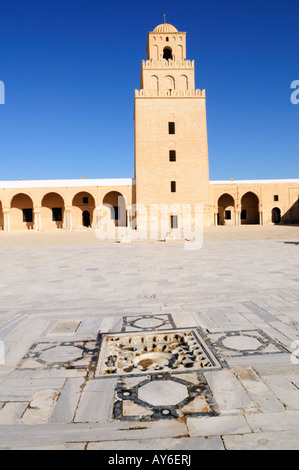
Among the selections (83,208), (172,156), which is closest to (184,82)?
(172,156)

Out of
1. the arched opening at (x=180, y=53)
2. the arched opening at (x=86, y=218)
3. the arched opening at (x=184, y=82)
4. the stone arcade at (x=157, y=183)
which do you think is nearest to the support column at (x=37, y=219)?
the stone arcade at (x=157, y=183)

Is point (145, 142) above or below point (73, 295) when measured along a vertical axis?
above

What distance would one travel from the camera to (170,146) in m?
26.8

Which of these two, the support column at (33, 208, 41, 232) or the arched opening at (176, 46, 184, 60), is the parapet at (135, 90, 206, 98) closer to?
the arched opening at (176, 46, 184, 60)

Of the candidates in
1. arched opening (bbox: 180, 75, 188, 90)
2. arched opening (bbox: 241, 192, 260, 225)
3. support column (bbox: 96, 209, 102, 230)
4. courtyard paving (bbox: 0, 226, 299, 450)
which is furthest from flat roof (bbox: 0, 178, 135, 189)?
courtyard paving (bbox: 0, 226, 299, 450)

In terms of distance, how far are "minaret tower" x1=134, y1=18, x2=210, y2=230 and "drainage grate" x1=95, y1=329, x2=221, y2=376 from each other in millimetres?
23585

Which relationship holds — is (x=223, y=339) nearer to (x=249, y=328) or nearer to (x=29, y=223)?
(x=249, y=328)

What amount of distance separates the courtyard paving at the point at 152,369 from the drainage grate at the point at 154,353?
0.05 feet

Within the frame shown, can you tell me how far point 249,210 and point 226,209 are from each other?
244 cm

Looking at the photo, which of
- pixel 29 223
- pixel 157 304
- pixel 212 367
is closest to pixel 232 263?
pixel 157 304

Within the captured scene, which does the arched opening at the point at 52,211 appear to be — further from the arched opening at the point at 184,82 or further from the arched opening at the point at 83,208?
the arched opening at the point at 184,82
